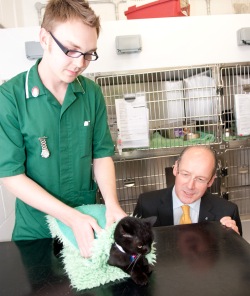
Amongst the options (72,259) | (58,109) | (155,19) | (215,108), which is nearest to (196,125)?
(215,108)

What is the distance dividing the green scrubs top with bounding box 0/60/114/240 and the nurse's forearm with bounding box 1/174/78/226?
1.3 inches

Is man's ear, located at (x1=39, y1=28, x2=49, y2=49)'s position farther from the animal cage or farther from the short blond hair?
the animal cage

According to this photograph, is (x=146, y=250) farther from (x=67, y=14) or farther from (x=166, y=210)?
(x=166, y=210)

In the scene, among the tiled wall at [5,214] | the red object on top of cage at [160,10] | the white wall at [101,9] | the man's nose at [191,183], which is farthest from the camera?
the white wall at [101,9]

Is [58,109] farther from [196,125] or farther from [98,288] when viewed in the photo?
[196,125]

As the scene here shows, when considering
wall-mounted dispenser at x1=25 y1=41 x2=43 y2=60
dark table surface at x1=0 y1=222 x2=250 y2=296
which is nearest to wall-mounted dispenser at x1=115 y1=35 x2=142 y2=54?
wall-mounted dispenser at x1=25 y1=41 x2=43 y2=60

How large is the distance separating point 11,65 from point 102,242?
1375 millimetres

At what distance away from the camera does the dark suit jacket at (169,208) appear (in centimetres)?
130

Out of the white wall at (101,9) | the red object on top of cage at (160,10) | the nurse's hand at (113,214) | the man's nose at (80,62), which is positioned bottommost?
the nurse's hand at (113,214)

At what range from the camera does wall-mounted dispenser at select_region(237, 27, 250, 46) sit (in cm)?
165

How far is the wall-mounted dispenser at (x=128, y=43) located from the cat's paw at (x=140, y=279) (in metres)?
1.32

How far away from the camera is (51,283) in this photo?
596 millimetres

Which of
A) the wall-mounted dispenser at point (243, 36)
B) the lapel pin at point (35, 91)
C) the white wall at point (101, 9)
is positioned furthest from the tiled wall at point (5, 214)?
the wall-mounted dispenser at point (243, 36)

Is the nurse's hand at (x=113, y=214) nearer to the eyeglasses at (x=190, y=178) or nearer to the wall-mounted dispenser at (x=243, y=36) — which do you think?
the eyeglasses at (x=190, y=178)
